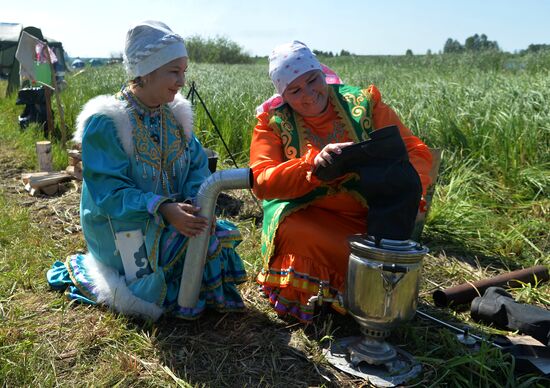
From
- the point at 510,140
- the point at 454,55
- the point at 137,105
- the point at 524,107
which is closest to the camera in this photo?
the point at 137,105

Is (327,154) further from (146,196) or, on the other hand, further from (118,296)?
(118,296)

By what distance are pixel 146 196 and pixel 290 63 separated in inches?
37.5

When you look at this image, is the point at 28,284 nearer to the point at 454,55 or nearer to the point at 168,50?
the point at 168,50

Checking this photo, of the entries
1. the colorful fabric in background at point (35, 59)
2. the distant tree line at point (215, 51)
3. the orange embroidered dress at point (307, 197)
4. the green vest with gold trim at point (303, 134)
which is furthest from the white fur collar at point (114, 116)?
the distant tree line at point (215, 51)

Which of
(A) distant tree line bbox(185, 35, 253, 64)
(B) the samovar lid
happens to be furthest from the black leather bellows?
(A) distant tree line bbox(185, 35, 253, 64)

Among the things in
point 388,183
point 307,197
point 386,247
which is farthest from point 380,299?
point 307,197

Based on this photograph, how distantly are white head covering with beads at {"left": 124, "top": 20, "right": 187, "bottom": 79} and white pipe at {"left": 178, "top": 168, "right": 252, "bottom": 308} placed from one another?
1.86 ft

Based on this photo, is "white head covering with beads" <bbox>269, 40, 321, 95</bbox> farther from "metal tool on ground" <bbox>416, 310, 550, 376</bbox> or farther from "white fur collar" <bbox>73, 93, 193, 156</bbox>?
"metal tool on ground" <bbox>416, 310, 550, 376</bbox>

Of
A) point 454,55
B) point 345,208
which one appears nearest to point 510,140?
point 345,208

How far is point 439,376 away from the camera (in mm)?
2336

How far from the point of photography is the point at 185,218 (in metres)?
2.45

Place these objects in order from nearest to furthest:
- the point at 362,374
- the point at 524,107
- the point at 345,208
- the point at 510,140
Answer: the point at 362,374, the point at 345,208, the point at 510,140, the point at 524,107

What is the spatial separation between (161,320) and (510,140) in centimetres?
347

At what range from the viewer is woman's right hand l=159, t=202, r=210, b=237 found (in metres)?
2.45
